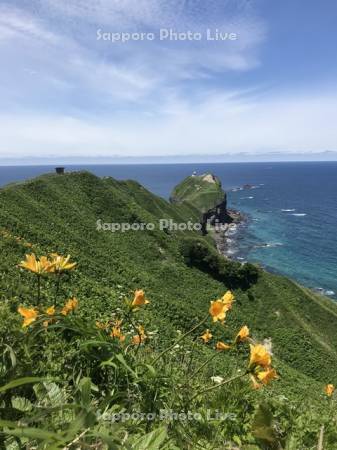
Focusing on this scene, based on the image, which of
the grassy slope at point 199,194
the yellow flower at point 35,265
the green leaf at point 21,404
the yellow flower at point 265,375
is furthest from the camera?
the grassy slope at point 199,194

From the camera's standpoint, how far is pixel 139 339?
12.3ft

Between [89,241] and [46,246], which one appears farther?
[89,241]

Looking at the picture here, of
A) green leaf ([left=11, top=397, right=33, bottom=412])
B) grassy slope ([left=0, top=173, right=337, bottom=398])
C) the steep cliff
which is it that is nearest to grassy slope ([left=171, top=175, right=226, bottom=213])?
the steep cliff

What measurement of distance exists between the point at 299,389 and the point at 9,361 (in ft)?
70.7

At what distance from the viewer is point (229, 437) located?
344cm

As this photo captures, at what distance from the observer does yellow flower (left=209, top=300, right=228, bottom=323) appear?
3386mm

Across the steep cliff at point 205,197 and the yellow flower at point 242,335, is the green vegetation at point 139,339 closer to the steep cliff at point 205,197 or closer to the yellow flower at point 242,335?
the yellow flower at point 242,335

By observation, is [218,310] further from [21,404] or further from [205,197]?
[205,197]

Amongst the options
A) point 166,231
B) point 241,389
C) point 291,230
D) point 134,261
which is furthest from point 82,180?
point 291,230

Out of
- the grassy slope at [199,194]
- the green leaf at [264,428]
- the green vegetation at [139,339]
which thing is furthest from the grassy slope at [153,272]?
the grassy slope at [199,194]

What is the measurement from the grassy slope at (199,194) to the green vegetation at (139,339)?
125 feet

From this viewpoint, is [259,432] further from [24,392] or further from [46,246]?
[46,246]

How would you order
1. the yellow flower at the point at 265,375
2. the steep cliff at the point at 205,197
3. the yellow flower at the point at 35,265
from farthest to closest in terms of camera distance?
the steep cliff at the point at 205,197
the yellow flower at the point at 35,265
the yellow flower at the point at 265,375

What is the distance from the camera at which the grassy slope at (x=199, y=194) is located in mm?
119156
